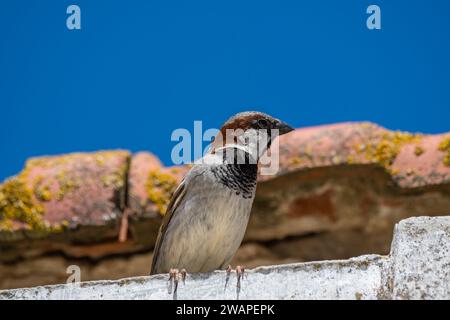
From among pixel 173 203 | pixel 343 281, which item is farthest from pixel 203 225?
pixel 343 281

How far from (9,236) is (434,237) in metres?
2.16

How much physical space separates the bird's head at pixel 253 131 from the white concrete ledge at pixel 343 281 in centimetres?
130

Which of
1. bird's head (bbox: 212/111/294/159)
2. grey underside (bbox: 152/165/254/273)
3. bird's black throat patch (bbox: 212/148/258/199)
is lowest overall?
grey underside (bbox: 152/165/254/273)

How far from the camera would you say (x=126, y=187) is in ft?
15.9

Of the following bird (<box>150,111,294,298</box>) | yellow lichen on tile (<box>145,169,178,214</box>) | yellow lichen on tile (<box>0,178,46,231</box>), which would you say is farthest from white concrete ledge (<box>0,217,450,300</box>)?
yellow lichen on tile (<box>145,169,178,214</box>)

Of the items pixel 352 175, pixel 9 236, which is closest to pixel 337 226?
pixel 352 175

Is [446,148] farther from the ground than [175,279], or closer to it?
farther from the ground

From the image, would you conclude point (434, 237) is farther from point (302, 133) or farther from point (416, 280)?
point (302, 133)

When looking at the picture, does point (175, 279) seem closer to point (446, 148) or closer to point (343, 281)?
point (343, 281)

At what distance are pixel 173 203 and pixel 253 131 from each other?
0.52 m

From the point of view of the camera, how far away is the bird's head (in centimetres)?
466

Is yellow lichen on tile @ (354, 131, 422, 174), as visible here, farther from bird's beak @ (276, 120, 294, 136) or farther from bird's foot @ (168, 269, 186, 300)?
bird's foot @ (168, 269, 186, 300)

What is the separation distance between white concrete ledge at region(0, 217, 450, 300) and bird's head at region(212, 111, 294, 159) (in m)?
1.30

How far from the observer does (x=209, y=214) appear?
4.40 m
